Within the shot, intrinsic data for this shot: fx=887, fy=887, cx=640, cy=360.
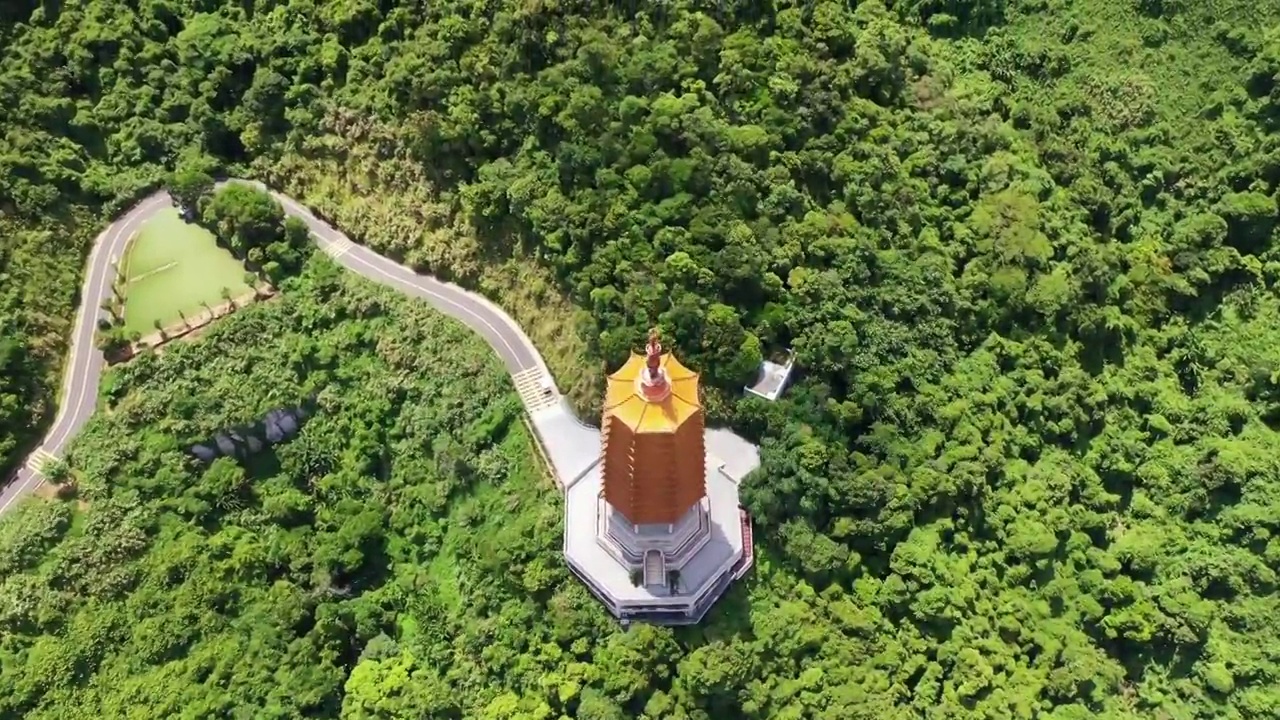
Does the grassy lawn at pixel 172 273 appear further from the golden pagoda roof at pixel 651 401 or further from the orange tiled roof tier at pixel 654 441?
the golden pagoda roof at pixel 651 401

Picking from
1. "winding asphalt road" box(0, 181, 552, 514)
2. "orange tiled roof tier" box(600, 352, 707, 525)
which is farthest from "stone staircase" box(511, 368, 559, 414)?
"orange tiled roof tier" box(600, 352, 707, 525)

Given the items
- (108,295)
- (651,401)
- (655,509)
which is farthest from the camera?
(108,295)

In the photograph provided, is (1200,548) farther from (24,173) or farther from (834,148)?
(24,173)

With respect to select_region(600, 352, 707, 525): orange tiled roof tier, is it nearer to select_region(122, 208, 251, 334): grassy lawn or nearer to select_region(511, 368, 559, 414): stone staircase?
select_region(511, 368, 559, 414): stone staircase

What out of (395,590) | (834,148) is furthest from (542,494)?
(834,148)

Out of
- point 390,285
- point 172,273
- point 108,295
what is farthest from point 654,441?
point 108,295

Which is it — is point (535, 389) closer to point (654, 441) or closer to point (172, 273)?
point (654, 441)
